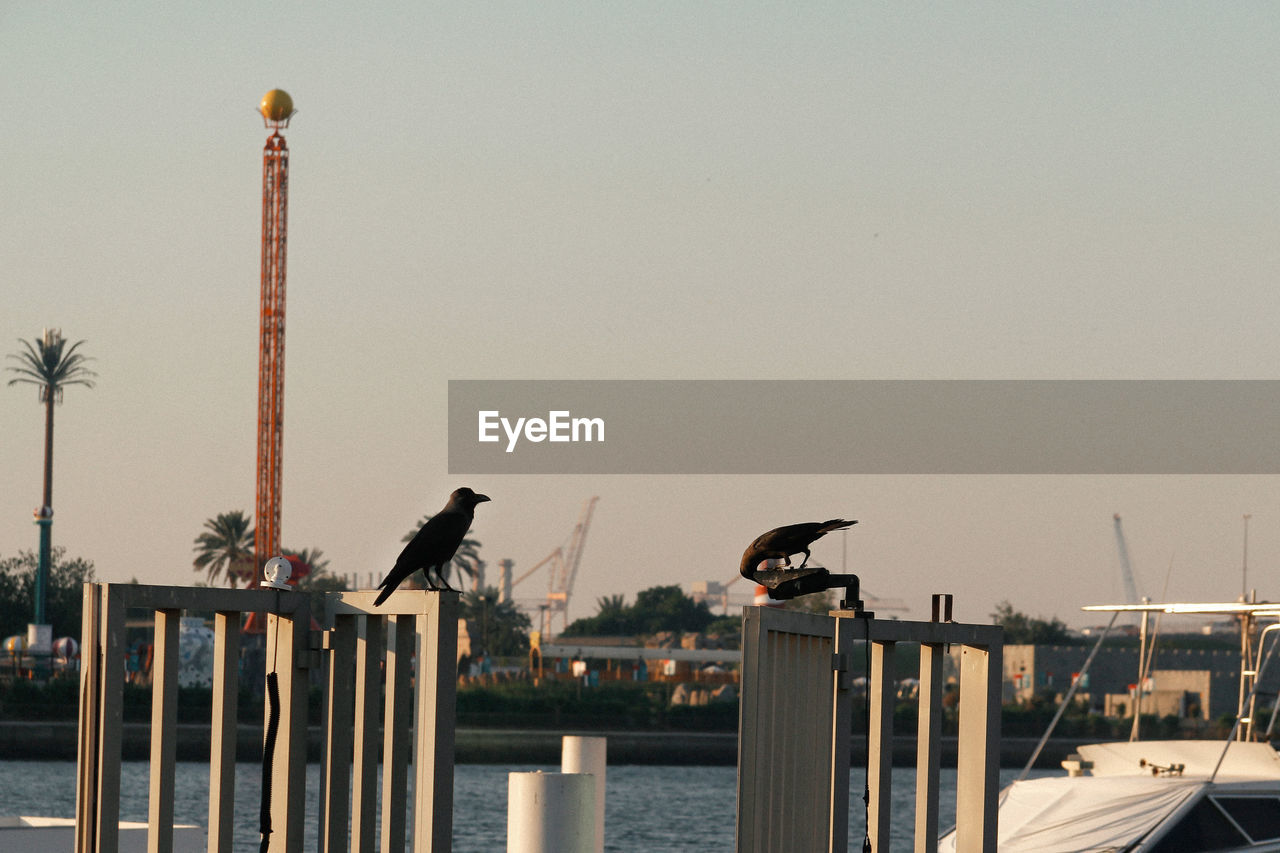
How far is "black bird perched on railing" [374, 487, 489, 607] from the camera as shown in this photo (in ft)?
26.3

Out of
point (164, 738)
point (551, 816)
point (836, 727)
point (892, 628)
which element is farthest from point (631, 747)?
point (164, 738)

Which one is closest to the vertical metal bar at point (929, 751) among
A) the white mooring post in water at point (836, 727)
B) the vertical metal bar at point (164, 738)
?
the white mooring post in water at point (836, 727)

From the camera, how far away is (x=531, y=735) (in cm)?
9331

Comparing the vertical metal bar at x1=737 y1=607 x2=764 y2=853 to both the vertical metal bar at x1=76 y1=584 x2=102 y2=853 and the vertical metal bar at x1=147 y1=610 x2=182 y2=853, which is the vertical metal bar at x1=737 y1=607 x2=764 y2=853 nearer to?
the vertical metal bar at x1=147 y1=610 x2=182 y2=853

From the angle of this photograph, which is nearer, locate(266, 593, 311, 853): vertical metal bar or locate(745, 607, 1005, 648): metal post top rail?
locate(745, 607, 1005, 648): metal post top rail

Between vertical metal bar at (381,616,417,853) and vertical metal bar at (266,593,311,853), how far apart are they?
38cm

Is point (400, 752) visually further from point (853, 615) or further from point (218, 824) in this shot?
point (853, 615)

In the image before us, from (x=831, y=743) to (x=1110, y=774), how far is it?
15153 millimetres

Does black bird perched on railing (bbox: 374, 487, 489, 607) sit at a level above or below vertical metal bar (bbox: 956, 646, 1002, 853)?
above

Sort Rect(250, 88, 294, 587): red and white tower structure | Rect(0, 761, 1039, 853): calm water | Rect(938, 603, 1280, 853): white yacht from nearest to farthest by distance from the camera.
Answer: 1. Rect(938, 603, 1280, 853): white yacht
2. Rect(0, 761, 1039, 853): calm water
3. Rect(250, 88, 294, 587): red and white tower structure

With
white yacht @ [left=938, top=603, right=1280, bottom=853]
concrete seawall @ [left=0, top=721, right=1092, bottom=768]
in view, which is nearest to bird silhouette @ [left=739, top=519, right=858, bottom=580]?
white yacht @ [left=938, top=603, right=1280, bottom=853]

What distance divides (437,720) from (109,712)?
130 centimetres

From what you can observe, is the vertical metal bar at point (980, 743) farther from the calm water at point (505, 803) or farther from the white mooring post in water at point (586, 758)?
the calm water at point (505, 803)

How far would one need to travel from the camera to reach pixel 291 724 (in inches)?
324
